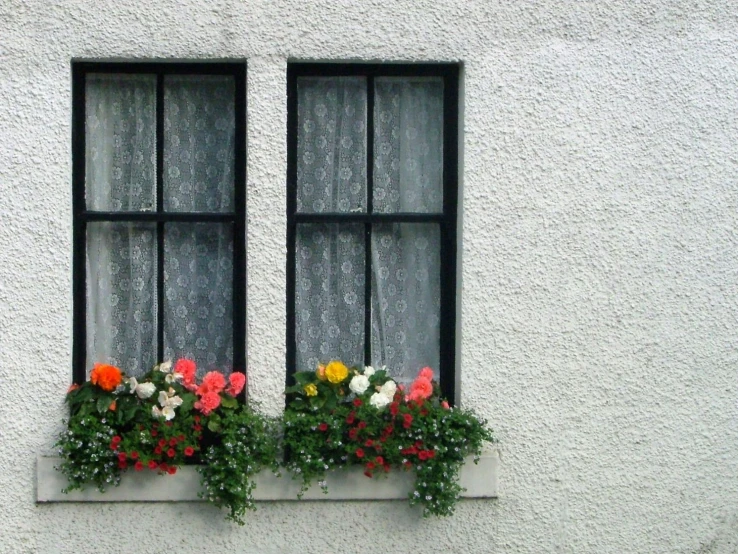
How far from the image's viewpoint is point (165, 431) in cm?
486

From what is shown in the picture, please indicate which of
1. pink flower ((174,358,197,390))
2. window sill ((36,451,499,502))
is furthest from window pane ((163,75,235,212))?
window sill ((36,451,499,502))

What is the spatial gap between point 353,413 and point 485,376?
0.70 metres

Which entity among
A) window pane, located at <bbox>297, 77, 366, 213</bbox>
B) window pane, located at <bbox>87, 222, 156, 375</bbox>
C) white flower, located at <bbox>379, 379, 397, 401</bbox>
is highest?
window pane, located at <bbox>297, 77, 366, 213</bbox>

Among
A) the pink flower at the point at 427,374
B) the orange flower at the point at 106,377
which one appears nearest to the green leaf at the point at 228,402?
the orange flower at the point at 106,377

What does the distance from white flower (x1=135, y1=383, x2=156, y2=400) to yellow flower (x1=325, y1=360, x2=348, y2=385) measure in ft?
2.81

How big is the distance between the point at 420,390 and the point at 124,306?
1.58 m

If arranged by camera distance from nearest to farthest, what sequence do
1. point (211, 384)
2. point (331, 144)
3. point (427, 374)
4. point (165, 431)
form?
point (165, 431), point (211, 384), point (427, 374), point (331, 144)

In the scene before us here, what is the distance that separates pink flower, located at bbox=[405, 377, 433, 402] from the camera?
5023 millimetres

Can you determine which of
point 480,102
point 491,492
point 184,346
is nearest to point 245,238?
point 184,346

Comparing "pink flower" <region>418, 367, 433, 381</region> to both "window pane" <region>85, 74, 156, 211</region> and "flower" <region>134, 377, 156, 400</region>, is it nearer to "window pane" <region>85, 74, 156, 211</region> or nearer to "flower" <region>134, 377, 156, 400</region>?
"flower" <region>134, 377, 156, 400</region>

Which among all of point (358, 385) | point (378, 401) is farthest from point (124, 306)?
point (378, 401)

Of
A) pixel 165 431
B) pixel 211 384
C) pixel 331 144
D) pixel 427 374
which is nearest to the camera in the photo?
pixel 165 431

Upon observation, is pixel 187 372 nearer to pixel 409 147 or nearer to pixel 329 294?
pixel 329 294

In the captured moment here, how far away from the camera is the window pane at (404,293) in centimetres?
529
